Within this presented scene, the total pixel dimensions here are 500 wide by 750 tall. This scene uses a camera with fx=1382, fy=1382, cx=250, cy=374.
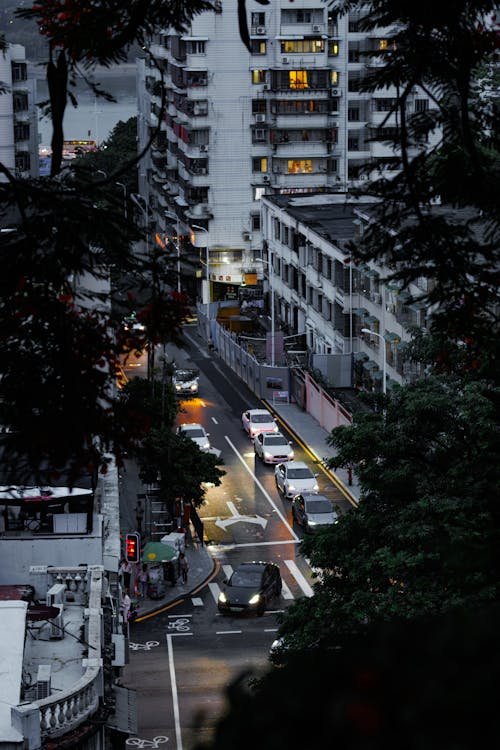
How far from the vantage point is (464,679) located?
5469 mm

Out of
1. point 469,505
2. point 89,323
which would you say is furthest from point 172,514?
point 89,323

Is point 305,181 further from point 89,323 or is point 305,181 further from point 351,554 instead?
point 89,323

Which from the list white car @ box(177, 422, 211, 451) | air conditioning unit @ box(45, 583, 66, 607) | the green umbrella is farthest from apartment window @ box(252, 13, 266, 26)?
air conditioning unit @ box(45, 583, 66, 607)

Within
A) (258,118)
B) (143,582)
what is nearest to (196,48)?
(258,118)

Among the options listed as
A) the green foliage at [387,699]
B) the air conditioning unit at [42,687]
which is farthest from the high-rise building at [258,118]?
the green foliage at [387,699]

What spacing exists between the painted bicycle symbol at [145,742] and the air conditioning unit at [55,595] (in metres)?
7.74

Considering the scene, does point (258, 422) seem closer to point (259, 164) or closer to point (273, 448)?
point (273, 448)

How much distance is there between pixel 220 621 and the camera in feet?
151

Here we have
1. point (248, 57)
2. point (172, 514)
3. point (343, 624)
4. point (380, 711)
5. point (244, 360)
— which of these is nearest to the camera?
point (380, 711)

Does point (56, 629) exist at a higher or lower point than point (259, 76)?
lower

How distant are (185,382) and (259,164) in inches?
1196

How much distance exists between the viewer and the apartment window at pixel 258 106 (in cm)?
10319

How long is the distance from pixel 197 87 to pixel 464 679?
100m

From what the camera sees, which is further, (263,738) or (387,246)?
(387,246)
